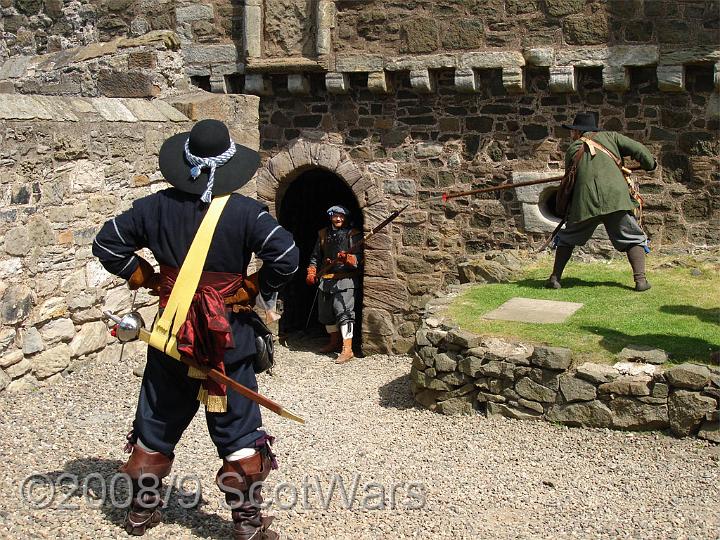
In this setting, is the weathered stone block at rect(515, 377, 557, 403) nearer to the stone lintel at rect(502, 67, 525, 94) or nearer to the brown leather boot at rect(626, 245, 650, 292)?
the brown leather boot at rect(626, 245, 650, 292)

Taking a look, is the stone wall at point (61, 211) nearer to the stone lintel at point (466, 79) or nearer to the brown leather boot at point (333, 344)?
the stone lintel at point (466, 79)

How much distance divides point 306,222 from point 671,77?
5.78 meters

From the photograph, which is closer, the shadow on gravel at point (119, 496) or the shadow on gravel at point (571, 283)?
the shadow on gravel at point (119, 496)

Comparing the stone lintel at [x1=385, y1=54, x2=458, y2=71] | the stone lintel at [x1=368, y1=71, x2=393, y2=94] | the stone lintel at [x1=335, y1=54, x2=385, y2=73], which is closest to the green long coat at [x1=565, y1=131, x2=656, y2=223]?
the stone lintel at [x1=385, y1=54, x2=458, y2=71]

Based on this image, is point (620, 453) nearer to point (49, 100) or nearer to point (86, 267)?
point (86, 267)

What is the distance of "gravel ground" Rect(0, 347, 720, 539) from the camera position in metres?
4.30

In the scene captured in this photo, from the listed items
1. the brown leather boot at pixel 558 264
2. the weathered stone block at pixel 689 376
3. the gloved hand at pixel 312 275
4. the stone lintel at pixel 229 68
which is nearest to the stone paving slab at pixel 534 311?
the brown leather boot at pixel 558 264

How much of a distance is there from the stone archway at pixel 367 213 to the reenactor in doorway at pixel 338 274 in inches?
11.7

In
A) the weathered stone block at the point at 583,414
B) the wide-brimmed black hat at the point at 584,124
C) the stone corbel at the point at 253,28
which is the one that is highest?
the stone corbel at the point at 253,28

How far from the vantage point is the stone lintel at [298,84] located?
37.1 ft

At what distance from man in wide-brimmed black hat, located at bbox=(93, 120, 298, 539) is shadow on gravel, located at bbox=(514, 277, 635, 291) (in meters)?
5.34

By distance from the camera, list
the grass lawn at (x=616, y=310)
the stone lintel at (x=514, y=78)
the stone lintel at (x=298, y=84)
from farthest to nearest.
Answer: the stone lintel at (x=298, y=84)
the stone lintel at (x=514, y=78)
the grass lawn at (x=616, y=310)

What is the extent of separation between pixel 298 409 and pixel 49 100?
2864 mm

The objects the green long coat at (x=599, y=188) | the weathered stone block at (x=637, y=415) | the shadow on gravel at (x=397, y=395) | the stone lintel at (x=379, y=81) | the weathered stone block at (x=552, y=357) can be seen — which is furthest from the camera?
the stone lintel at (x=379, y=81)
